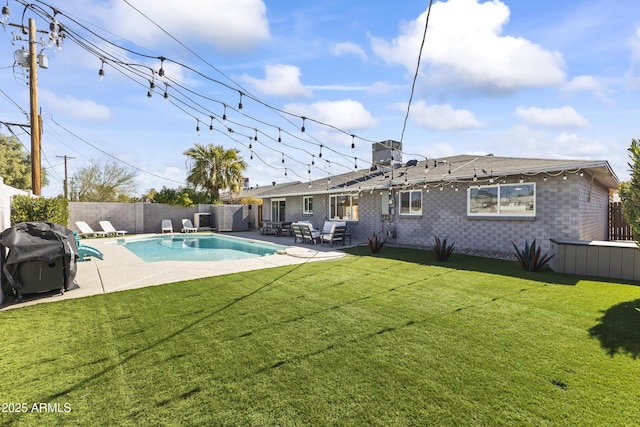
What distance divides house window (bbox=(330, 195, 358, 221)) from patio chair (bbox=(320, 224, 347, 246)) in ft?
9.57

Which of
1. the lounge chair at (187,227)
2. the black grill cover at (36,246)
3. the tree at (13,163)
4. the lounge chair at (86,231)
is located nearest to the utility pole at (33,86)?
the black grill cover at (36,246)

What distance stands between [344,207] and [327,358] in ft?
46.0

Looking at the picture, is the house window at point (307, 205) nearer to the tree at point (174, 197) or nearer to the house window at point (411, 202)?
the house window at point (411, 202)

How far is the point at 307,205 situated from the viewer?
19359 millimetres

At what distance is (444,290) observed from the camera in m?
6.04

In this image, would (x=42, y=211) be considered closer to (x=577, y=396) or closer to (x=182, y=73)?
(x=182, y=73)

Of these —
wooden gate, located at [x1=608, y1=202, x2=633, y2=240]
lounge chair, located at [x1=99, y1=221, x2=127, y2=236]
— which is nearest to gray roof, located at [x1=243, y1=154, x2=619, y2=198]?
wooden gate, located at [x1=608, y1=202, x2=633, y2=240]

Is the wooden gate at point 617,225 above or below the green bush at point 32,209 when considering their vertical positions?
below

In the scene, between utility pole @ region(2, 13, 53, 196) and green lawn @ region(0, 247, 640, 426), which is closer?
green lawn @ region(0, 247, 640, 426)

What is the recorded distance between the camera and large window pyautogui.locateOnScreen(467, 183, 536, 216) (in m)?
9.74

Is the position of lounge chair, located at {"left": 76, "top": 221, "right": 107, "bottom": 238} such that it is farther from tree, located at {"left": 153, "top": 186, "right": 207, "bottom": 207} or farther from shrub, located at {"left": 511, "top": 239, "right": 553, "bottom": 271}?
shrub, located at {"left": 511, "top": 239, "right": 553, "bottom": 271}

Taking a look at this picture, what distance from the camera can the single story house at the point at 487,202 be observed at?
898 centimetres

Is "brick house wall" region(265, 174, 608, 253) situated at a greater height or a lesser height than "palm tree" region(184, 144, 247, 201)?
lesser

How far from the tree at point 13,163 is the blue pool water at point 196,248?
72.7 feet
